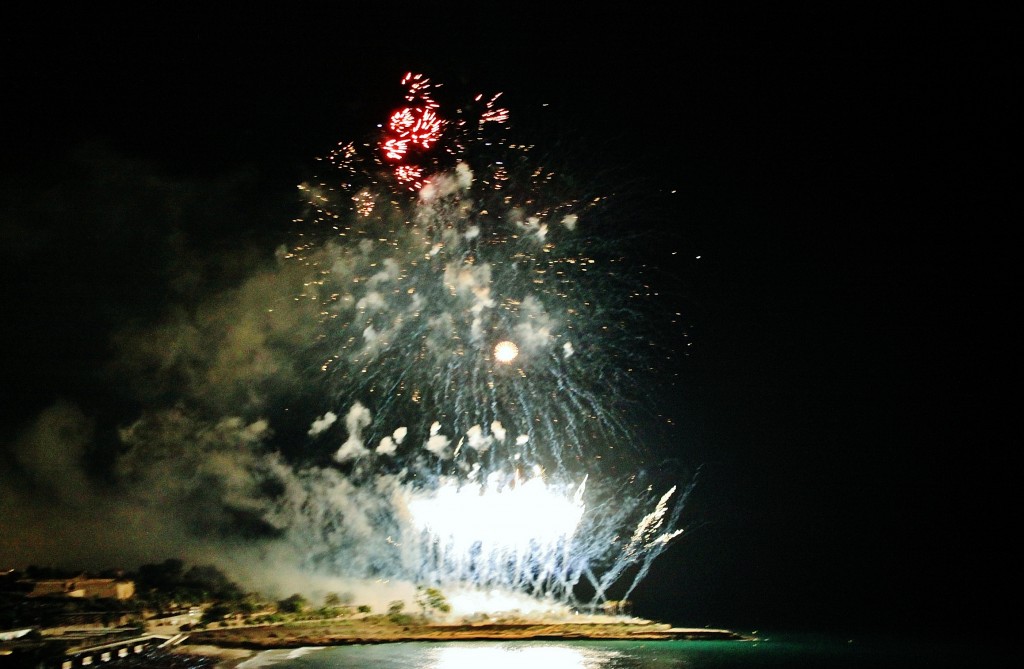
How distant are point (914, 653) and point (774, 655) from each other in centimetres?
958

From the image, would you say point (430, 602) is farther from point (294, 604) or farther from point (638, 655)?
point (638, 655)

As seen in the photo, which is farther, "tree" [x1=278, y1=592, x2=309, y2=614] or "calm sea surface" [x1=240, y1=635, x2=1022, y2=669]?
"tree" [x1=278, y1=592, x2=309, y2=614]

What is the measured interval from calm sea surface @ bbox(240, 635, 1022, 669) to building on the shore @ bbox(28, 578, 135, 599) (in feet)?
53.8

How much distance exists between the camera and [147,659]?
84.1ft

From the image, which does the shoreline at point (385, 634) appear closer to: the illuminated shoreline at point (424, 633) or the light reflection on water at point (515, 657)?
the illuminated shoreline at point (424, 633)

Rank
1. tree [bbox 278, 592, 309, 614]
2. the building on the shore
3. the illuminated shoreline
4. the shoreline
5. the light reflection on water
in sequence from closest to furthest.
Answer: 1. the light reflection on water
2. the shoreline
3. the illuminated shoreline
4. the building on the shore
5. tree [bbox 278, 592, 309, 614]

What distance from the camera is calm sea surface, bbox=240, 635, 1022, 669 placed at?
28.0 m

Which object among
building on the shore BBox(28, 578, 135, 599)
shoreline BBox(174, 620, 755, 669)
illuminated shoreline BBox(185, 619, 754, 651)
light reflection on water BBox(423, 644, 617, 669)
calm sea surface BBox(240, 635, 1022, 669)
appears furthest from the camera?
building on the shore BBox(28, 578, 135, 599)

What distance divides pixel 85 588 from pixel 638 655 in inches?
1291

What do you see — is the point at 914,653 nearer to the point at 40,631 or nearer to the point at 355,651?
the point at 355,651

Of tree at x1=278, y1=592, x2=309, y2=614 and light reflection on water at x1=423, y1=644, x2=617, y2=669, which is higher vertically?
tree at x1=278, y1=592, x2=309, y2=614

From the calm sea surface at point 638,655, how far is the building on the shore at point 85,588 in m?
16.4

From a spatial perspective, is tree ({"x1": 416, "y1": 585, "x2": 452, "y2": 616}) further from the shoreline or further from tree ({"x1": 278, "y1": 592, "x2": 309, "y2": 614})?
tree ({"x1": 278, "y1": 592, "x2": 309, "y2": 614})

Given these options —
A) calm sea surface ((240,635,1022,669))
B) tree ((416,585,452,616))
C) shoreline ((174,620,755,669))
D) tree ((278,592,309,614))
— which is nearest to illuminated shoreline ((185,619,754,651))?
shoreline ((174,620,755,669))
